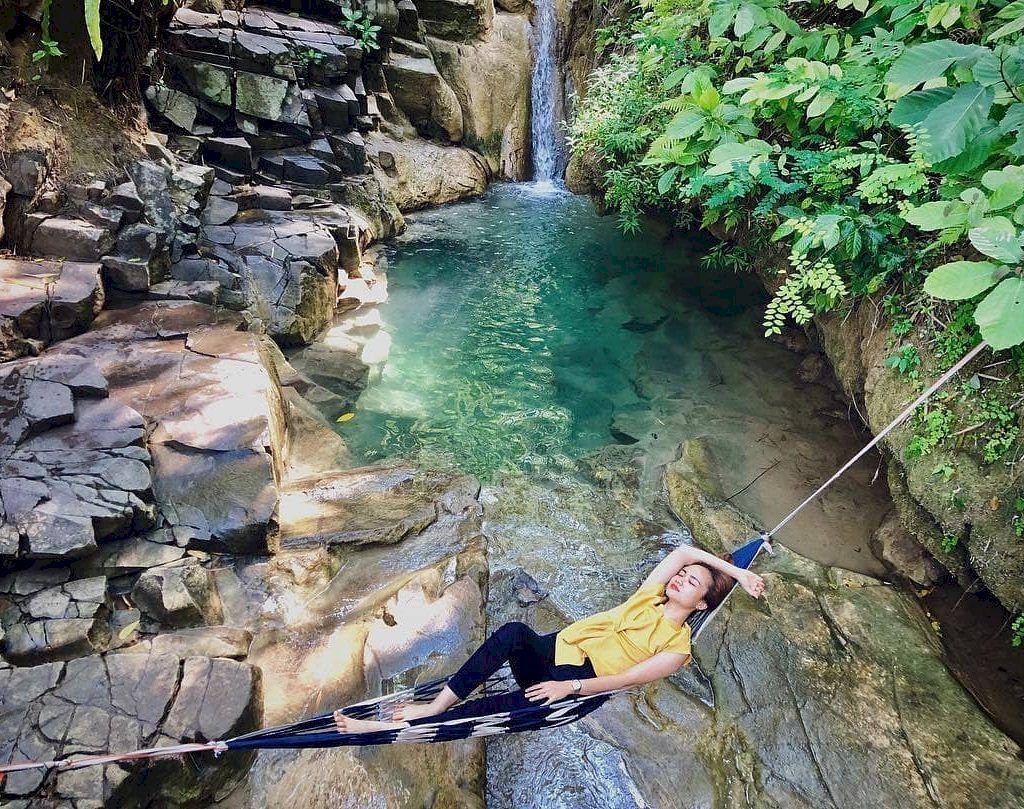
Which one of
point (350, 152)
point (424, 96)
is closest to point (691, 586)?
point (350, 152)

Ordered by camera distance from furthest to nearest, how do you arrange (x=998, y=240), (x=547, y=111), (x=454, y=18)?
1. (x=547, y=111)
2. (x=454, y=18)
3. (x=998, y=240)

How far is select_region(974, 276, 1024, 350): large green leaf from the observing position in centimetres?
197

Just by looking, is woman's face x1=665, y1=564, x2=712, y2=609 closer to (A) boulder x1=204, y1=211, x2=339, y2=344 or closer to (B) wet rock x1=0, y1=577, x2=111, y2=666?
(B) wet rock x1=0, y1=577, x2=111, y2=666

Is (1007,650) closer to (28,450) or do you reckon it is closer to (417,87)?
(28,450)

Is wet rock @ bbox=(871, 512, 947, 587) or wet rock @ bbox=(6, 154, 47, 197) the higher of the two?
wet rock @ bbox=(6, 154, 47, 197)

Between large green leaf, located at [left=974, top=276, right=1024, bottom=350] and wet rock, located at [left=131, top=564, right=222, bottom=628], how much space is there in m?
3.59

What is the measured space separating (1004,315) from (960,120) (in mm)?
645

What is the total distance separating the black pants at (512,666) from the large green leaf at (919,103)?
2.31m

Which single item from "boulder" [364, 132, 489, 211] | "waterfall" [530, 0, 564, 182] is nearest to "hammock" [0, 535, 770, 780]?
"boulder" [364, 132, 489, 211]

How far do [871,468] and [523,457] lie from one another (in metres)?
2.71

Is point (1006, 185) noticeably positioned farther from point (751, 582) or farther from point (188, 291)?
point (188, 291)

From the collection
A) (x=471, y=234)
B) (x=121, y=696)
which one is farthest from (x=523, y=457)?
(x=471, y=234)

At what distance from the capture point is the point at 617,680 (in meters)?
Result: 2.33

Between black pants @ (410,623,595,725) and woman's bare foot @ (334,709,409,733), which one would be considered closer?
woman's bare foot @ (334,709,409,733)
